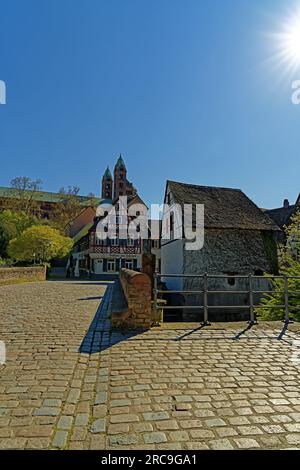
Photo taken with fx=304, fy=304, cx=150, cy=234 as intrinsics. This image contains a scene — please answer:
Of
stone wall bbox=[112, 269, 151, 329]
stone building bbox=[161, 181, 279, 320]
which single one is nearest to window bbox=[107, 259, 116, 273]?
stone building bbox=[161, 181, 279, 320]

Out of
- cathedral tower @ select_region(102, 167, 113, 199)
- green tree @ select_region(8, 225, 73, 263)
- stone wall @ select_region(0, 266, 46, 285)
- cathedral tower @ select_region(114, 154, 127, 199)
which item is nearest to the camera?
stone wall @ select_region(0, 266, 46, 285)

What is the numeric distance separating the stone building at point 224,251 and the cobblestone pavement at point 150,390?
1156cm

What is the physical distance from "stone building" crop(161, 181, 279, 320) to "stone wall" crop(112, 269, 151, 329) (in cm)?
1042

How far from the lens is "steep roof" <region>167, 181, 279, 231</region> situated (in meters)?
19.4

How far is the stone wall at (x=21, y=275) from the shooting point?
20.4m

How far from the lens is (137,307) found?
6.71 meters

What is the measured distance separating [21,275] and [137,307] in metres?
19.3

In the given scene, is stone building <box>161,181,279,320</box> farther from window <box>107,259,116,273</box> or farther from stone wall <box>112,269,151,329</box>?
window <box>107,259,116,273</box>

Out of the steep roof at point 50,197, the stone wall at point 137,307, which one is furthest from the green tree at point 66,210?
the stone wall at point 137,307

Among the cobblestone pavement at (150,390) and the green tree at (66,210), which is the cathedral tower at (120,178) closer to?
the green tree at (66,210)

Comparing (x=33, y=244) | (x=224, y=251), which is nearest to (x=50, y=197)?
(x=33, y=244)

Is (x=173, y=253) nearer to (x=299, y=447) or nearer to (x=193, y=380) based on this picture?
(x=193, y=380)
